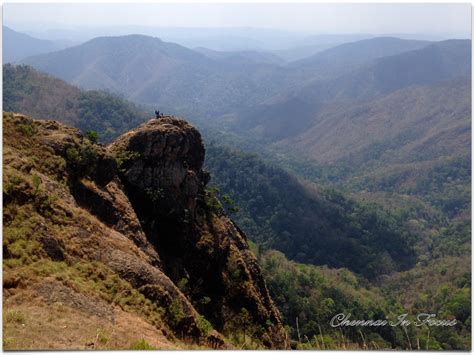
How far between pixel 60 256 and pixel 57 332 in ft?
10.0

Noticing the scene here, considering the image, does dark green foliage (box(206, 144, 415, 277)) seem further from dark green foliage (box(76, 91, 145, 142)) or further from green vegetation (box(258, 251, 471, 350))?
dark green foliage (box(76, 91, 145, 142))

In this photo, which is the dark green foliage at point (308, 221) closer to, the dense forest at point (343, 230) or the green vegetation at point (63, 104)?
the dense forest at point (343, 230)

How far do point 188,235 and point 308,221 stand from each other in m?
82.9

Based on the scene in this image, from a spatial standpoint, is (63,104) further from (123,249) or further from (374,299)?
(123,249)

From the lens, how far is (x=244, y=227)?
91.2 metres

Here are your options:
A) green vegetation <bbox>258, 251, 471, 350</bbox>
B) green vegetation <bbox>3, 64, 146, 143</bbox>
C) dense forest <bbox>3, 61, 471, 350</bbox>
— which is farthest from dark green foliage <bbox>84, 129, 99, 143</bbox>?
green vegetation <bbox>3, 64, 146, 143</bbox>

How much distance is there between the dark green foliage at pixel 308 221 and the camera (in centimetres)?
9112

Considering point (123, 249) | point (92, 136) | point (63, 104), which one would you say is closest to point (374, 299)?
point (92, 136)

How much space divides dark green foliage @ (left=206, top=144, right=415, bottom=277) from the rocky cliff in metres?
66.7

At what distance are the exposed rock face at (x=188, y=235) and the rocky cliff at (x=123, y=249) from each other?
0.05 meters

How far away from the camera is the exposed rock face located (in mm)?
19297

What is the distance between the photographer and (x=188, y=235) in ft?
68.1

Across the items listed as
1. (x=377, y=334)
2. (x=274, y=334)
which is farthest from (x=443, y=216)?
(x=274, y=334)

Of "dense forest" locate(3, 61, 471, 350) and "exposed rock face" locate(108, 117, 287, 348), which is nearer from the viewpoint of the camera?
"exposed rock face" locate(108, 117, 287, 348)
